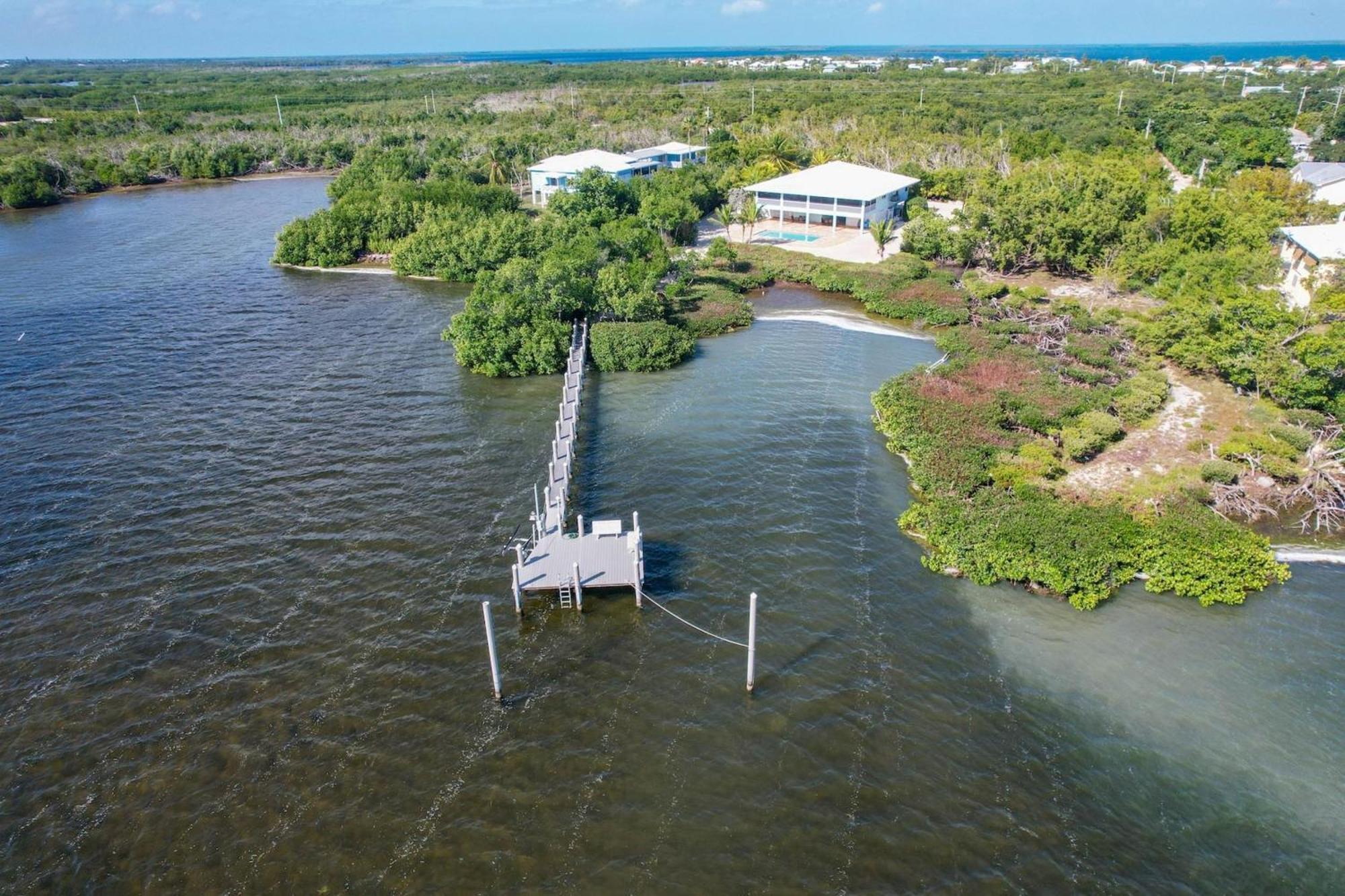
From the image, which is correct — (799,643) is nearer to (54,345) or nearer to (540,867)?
(540,867)

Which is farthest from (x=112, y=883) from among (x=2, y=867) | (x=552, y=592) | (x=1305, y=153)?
(x=1305, y=153)

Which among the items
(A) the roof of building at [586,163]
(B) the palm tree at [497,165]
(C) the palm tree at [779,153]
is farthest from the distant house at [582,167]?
(C) the palm tree at [779,153]

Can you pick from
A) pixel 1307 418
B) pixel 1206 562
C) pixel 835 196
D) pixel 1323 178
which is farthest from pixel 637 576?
pixel 1323 178

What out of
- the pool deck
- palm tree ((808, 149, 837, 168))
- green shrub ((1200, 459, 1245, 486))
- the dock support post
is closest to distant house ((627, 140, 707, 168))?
palm tree ((808, 149, 837, 168))

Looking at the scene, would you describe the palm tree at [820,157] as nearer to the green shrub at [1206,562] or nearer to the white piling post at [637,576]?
the green shrub at [1206,562]

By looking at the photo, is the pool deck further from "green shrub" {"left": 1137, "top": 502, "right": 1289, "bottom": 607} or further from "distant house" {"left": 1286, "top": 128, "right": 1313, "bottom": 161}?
"distant house" {"left": 1286, "top": 128, "right": 1313, "bottom": 161}

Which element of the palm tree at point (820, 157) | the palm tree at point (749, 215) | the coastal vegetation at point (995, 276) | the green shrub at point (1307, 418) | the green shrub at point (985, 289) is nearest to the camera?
the coastal vegetation at point (995, 276)

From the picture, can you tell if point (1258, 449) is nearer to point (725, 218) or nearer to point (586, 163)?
point (725, 218)
